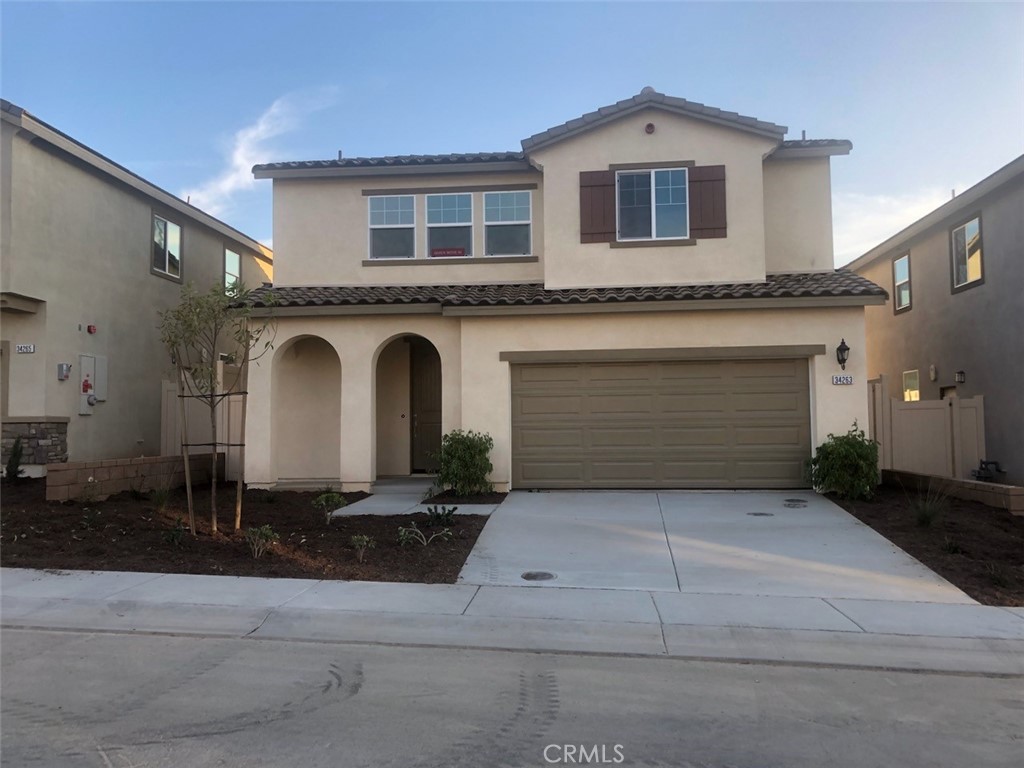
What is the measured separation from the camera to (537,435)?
12.4 meters

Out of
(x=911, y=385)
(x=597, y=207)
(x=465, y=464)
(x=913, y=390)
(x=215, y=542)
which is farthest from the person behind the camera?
(x=911, y=385)

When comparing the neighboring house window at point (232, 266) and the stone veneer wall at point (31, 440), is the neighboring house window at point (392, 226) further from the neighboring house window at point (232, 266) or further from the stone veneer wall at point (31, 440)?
the stone veneer wall at point (31, 440)

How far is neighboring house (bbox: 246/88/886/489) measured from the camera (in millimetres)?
11945

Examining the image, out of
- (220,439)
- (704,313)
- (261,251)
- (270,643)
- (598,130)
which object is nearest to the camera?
(270,643)

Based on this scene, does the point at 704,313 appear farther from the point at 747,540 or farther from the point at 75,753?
the point at 75,753

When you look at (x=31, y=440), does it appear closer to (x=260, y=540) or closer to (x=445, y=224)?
(x=260, y=540)

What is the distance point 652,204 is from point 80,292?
11.4 meters

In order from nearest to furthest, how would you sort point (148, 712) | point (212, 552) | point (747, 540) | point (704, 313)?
1. point (148, 712)
2. point (212, 552)
3. point (747, 540)
4. point (704, 313)

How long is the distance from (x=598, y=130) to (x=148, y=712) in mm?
11892

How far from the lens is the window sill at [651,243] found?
13.0 m

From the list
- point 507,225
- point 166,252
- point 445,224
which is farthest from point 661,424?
point 166,252

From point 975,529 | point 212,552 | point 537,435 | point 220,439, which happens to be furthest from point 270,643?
point 220,439

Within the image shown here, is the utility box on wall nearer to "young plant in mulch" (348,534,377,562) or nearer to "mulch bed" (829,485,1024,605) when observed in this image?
"young plant in mulch" (348,534,377,562)

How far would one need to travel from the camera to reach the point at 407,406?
1462cm
